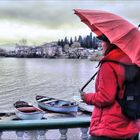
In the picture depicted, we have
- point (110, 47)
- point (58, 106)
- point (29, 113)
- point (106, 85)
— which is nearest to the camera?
point (106, 85)

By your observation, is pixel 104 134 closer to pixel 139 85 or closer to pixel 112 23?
pixel 139 85

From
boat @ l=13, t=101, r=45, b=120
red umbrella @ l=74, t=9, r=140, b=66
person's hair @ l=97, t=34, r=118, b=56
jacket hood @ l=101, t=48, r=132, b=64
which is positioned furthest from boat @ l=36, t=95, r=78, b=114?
jacket hood @ l=101, t=48, r=132, b=64

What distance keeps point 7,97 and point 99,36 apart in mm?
54765

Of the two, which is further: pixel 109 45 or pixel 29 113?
pixel 29 113

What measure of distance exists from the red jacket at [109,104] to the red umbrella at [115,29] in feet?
0.29

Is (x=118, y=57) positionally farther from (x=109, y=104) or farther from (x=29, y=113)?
(x=29, y=113)

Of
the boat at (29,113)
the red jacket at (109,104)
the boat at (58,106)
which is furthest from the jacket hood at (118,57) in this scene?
the boat at (58,106)

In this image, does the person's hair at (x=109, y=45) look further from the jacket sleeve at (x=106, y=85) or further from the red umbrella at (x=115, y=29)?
the jacket sleeve at (x=106, y=85)

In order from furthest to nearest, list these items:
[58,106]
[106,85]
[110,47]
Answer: [58,106]
[110,47]
[106,85]

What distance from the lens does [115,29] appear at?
3.84 m

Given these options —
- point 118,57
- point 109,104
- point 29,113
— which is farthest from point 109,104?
point 29,113

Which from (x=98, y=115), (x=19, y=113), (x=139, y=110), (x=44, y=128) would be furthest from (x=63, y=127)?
(x=19, y=113)

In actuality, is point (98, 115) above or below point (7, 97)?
above

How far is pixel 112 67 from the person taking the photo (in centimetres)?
359
